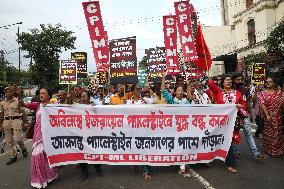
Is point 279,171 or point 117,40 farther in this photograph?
point 117,40

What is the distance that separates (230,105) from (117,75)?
3.84 m

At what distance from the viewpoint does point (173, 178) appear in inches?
251

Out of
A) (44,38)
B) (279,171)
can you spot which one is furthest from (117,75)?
→ (44,38)

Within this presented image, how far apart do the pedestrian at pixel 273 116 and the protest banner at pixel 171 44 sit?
529 cm

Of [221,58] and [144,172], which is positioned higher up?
[221,58]

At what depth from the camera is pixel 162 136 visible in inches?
264

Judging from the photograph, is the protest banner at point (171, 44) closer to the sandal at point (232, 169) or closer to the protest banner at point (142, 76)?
the sandal at point (232, 169)

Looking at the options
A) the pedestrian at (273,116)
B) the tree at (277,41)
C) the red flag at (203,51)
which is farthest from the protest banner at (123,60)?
the tree at (277,41)

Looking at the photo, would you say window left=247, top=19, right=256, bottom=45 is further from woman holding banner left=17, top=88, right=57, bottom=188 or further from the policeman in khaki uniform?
woman holding banner left=17, top=88, right=57, bottom=188

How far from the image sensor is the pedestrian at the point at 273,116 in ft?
25.8

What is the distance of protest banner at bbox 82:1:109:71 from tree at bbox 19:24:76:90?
28.8 metres

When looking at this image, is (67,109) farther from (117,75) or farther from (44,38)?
(44,38)

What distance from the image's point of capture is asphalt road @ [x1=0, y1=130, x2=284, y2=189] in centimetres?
593

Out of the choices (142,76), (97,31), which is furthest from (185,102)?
(142,76)
